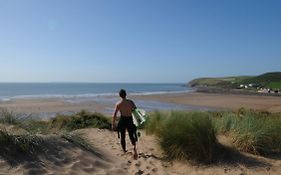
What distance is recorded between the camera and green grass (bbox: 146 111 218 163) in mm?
8211

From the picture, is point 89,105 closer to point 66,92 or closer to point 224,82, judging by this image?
point 66,92

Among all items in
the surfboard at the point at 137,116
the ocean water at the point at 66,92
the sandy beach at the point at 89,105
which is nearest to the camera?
the surfboard at the point at 137,116

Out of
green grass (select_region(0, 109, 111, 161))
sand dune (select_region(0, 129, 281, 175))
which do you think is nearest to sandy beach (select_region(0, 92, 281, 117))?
green grass (select_region(0, 109, 111, 161))

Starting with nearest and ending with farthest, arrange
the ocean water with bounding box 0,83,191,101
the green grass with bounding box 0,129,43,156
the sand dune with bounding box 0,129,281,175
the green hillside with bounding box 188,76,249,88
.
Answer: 1. the sand dune with bounding box 0,129,281,175
2. the green grass with bounding box 0,129,43,156
3. the ocean water with bounding box 0,83,191,101
4. the green hillside with bounding box 188,76,249,88

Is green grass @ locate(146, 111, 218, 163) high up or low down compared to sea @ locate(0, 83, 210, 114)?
up

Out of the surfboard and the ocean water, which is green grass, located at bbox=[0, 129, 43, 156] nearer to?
the surfboard

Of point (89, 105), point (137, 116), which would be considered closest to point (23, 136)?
point (137, 116)

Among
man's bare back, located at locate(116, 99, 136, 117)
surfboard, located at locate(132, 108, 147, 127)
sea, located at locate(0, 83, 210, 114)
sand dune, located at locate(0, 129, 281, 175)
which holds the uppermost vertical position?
man's bare back, located at locate(116, 99, 136, 117)

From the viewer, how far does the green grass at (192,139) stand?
8211mm

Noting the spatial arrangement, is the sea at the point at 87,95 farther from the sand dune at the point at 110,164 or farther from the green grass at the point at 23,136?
the green grass at the point at 23,136

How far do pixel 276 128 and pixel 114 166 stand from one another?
13.8 feet

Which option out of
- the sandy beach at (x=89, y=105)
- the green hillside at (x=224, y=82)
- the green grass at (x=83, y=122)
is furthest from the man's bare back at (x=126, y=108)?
the green hillside at (x=224, y=82)

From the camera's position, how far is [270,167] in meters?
7.82

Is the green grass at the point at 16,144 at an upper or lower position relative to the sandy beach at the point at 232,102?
upper
